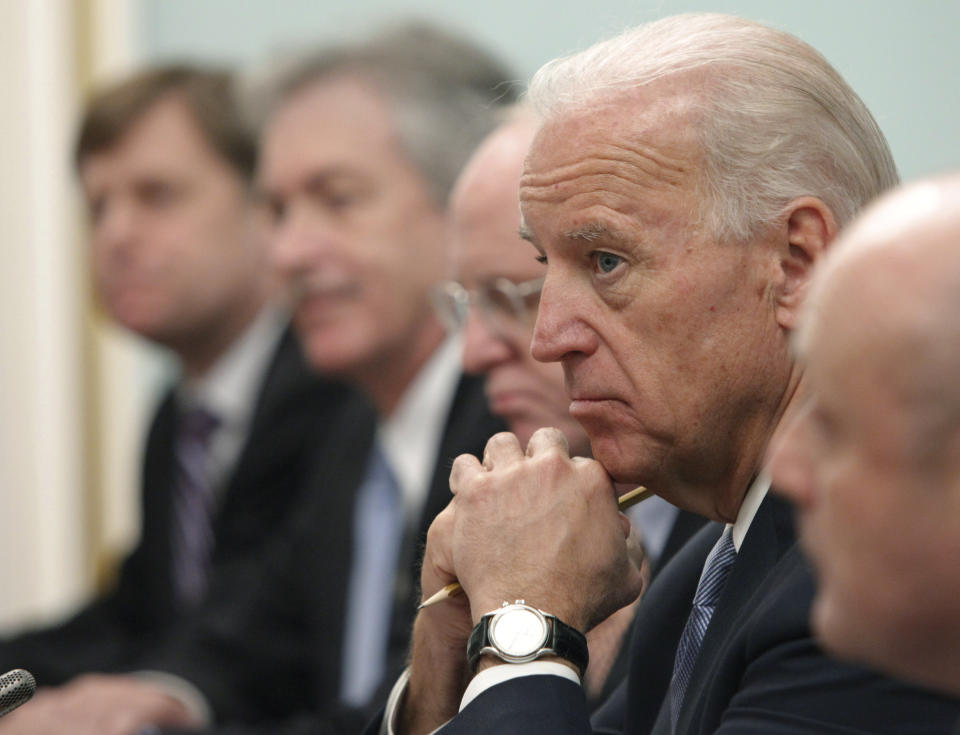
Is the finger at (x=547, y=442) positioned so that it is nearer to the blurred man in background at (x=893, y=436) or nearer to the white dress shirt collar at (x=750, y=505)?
the white dress shirt collar at (x=750, y=505)

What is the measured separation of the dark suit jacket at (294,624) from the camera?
2.76m

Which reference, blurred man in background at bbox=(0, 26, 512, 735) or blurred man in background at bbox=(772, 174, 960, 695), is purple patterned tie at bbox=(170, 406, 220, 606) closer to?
blurred man in background at bbox=(0, 26, 512, 735)

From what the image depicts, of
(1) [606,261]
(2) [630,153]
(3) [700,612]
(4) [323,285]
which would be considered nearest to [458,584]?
(3) [700,612]

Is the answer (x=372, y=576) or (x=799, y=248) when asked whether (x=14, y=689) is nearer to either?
(x=799, y=248)

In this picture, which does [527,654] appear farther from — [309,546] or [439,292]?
[309,546]

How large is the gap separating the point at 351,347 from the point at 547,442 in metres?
1.48

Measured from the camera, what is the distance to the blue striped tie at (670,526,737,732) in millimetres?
1319

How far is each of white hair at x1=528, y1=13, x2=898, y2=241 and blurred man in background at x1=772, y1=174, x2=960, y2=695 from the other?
410 mm

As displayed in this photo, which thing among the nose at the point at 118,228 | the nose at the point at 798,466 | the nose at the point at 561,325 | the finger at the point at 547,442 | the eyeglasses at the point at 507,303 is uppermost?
the nose at the point at 798,466

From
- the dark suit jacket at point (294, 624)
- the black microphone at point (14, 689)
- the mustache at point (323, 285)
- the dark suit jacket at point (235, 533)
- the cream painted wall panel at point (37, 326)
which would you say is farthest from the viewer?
the cream painted wall panel at point (37, 326)

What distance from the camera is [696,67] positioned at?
4.17ft

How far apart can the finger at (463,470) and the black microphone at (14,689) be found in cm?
44

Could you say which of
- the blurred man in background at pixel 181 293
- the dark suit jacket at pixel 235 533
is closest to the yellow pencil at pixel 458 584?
the dark suit jacket at pixel 235 533

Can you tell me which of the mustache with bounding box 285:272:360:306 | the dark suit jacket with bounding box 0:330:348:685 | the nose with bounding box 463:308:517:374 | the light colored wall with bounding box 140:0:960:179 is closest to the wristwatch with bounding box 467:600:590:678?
the light colored wall with bounding box 140:0:960:179
